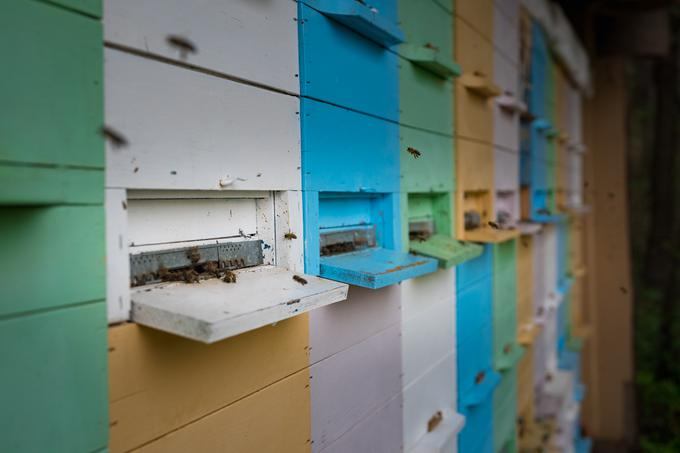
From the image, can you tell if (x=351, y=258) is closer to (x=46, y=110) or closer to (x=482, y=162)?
(x=46, y=110)

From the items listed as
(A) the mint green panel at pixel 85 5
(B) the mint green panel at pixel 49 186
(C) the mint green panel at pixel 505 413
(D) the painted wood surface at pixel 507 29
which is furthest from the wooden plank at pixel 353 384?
(D) the painted wood surface at pixel 507 29

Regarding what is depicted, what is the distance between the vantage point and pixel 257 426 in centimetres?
167

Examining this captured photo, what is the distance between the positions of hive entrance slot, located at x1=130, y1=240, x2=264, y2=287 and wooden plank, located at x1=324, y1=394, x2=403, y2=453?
35.4 inches

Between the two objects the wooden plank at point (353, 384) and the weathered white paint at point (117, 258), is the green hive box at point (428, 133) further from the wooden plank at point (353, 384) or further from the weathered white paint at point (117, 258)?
the weathered white paint at point (117, 258)

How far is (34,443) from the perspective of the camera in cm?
111

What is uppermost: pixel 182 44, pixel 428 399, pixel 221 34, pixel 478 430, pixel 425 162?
pixel 221 34

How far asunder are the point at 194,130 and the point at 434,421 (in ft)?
7.76

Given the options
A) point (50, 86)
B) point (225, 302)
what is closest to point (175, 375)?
point (225, 302)

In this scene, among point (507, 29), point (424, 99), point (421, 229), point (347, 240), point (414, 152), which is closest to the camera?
point (347, 240)

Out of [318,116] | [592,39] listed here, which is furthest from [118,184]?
[592,39]

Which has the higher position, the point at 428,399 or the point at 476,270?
the point at 476,270

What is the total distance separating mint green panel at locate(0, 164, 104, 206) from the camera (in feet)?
3.28

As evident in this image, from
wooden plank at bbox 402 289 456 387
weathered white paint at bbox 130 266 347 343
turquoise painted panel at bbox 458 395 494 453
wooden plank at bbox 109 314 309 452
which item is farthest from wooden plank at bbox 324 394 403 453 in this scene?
turquoise painted panel at bbox 458 395 494 453

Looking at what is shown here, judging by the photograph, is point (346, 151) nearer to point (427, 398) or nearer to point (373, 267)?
point (373, 267)
